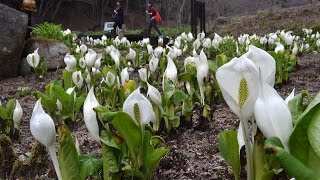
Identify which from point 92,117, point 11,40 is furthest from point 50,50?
point 92,117

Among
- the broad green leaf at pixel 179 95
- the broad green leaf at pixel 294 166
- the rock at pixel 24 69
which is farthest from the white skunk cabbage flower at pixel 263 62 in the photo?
the rock at pixel 24 69

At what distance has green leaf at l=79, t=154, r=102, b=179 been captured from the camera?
1.28 m

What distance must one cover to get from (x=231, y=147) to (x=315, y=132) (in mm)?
315

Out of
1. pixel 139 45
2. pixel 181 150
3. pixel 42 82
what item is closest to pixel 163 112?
pixel 181 150

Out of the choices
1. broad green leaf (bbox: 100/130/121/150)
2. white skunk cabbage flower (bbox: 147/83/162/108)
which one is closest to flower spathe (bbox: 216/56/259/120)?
broad green leaf (bbox: 100/130/121/150)

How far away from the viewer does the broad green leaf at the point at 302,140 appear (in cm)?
96

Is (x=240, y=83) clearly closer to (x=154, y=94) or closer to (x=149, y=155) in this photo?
(x=149, y=155)

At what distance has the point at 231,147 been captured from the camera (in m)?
1.22

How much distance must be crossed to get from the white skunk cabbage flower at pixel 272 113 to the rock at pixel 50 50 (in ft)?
16.3

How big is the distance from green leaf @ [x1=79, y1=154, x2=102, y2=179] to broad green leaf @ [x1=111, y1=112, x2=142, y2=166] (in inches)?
4.0

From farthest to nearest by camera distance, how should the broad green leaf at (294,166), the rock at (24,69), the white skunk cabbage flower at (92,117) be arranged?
the rock at (24,69), the white skunk cabbage flower at (92,117), the broad green leaf at (294,166)

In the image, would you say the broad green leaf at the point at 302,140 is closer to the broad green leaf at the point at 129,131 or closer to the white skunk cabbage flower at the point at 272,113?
the white skunk cabbage flower at the point at 272,113

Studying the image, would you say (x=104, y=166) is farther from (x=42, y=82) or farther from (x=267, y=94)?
(x=42, y=82)

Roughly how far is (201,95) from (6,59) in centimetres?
376
